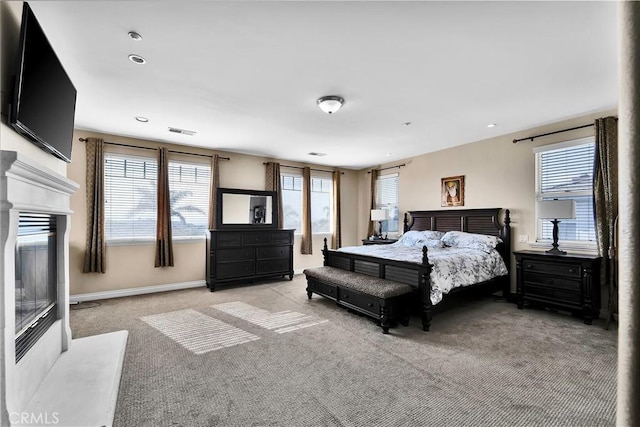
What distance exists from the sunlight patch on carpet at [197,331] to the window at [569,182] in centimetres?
419

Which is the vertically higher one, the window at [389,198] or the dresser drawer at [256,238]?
the window at [389,198]

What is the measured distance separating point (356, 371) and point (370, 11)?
8.58ft

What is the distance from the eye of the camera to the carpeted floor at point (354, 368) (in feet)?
6.43

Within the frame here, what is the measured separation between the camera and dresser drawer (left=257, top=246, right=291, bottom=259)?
5.69 m

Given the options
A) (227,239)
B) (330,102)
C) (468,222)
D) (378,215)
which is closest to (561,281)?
(468,222)

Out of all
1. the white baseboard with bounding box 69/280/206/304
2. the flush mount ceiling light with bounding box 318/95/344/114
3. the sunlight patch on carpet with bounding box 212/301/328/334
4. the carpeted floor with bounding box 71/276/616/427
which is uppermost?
the flush mount ceiling light with bounding box 318/95/344/114

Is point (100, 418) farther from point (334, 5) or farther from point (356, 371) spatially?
point (334, 5)

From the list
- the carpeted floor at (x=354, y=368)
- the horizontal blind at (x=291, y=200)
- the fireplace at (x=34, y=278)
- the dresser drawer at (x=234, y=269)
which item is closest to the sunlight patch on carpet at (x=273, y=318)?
the carpeted floor at (x=354, y=368)

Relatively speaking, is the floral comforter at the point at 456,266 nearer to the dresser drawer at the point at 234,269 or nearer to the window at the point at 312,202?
the dresser drawer at the point at 234,269

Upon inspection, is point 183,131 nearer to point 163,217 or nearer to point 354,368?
point 163,217

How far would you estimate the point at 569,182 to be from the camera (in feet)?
13.5

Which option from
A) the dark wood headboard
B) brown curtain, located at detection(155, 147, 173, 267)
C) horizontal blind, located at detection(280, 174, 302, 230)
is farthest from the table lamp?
brown curtain, located at detection(155, 147, 173, 267)

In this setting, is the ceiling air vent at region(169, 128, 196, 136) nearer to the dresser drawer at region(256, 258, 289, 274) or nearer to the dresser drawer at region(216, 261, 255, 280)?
the dresser drawer at region(216, 261, 255, 280)

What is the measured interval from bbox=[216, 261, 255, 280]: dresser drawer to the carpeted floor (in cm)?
124
